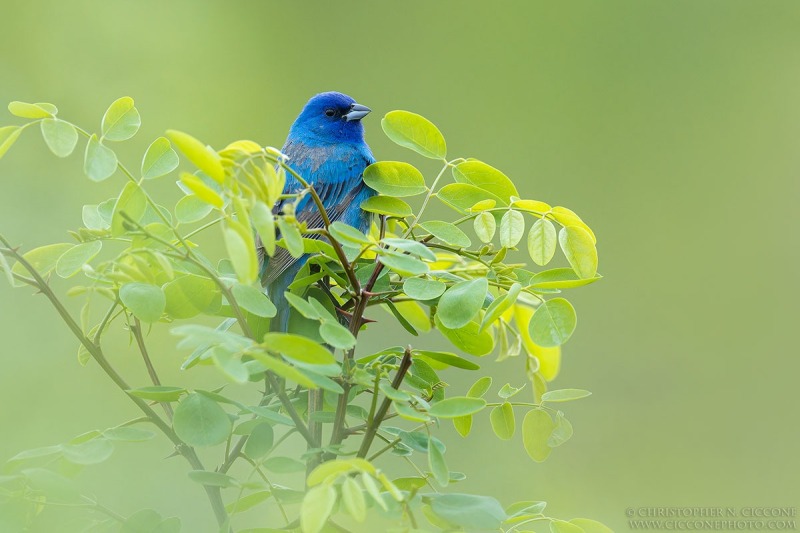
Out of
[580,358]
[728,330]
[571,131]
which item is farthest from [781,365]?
[571,131]

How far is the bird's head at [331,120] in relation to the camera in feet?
8.86

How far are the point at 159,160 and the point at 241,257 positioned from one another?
1.85 feet

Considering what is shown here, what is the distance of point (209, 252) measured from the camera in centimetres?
436

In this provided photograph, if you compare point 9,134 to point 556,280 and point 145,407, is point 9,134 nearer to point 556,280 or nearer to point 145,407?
point 145,407

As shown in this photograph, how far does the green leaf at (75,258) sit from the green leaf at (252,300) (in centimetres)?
27

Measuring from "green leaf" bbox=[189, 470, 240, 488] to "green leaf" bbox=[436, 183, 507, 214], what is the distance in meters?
0.55

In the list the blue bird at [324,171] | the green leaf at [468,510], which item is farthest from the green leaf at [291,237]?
the blue bird at [324,171]

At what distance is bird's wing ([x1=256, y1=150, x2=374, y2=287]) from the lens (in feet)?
6.05

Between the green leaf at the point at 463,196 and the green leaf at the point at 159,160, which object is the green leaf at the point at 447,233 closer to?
the green leaf at the point at 463,196

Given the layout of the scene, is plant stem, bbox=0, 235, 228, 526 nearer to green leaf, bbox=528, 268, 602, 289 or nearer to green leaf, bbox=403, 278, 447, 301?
green leaf, bbox=403, 278, 447, 301

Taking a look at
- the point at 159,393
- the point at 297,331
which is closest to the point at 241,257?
the point at 159,393

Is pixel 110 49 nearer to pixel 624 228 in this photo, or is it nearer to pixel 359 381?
pixel 624 228

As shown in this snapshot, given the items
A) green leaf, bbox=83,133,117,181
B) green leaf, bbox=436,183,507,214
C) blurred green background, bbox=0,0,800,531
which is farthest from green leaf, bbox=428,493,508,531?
blurred green background, bbox=0,0,800,531

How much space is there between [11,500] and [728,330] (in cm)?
420
